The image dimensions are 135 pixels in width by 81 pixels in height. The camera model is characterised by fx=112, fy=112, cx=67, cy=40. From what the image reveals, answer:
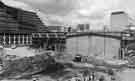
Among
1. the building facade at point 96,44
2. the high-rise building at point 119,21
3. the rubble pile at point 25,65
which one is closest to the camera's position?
the rubble pile at point 25,65

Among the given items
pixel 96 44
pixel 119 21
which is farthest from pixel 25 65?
pixel 119 21

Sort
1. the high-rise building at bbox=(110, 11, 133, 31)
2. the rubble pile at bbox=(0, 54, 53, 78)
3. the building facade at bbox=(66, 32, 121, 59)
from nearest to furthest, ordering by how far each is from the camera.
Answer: the rubble pile at bbox=(0, 54, 53, 78)
the building facade at bbox=(66, 32, 121, 59)
the high-rise building at bbox=(110, 11, 133, 31)

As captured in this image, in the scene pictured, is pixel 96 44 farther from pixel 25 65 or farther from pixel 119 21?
pixel 25 65

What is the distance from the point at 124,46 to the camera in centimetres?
3562

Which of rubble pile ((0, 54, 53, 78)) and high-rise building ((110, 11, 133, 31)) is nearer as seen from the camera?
rubble pile ((0, 54, 53, 78))

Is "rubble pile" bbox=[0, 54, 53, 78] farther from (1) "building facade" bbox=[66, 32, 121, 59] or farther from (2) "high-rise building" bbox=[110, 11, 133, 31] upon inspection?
(2) "high-rise building" bbox=[110, 11, 133, 31]

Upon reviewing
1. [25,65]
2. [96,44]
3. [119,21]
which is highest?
[119,21]

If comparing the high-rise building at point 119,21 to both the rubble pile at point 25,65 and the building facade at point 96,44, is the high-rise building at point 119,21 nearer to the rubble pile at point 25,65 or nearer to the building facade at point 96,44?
the building facade at point 96,44

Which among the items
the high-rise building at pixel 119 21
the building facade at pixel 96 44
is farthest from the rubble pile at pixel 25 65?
the high-rise building at pixel 119 21

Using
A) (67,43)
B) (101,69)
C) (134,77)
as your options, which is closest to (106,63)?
(101,69)

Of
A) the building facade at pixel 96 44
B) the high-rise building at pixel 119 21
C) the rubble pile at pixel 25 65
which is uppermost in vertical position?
the high-rise building at pixel 119 21

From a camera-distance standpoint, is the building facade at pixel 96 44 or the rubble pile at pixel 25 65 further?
the building facade at pixel 96 44

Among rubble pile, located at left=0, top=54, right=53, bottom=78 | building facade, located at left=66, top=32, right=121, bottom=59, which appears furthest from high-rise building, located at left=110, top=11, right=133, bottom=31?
rubble pile, located at left=0, top=54, right=53, bottom=78

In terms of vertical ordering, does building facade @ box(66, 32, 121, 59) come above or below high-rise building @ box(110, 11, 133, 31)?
below
